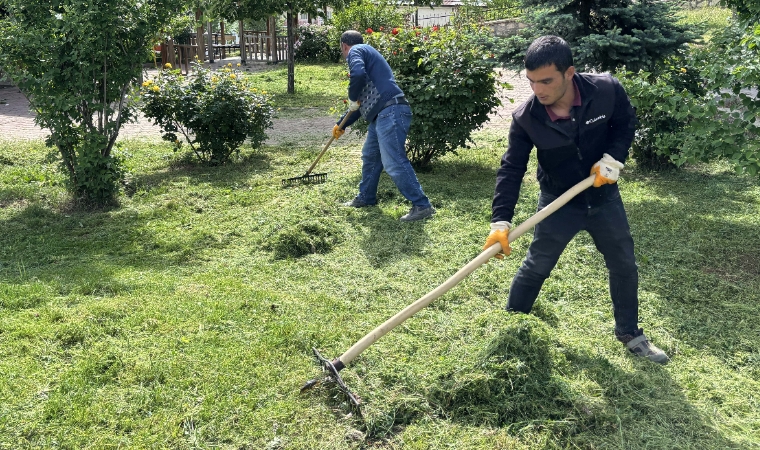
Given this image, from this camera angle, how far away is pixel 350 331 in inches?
153

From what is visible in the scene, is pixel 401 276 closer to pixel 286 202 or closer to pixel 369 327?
pixel 369 327

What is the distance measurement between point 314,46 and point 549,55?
2223cm

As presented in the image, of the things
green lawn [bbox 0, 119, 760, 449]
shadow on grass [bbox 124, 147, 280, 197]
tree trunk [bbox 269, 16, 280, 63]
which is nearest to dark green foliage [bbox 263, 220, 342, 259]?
green lawn [bbox 0, 119, 760, 449]

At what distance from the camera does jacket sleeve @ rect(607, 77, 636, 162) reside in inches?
132

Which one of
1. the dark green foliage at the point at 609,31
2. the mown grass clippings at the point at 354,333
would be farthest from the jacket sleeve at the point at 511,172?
the dark green foliage at the point at 609,31

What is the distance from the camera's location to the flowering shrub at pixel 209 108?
8047 millimetres

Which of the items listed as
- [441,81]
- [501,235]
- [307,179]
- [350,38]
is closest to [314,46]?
[307,179]

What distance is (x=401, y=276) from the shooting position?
4.78 meters

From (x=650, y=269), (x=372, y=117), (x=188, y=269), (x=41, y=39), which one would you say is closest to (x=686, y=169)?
(x=650, y=269)

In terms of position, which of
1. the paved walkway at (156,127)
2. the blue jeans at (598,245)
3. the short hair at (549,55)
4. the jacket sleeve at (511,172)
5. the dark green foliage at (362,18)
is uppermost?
the dark green foliage at (362,18)

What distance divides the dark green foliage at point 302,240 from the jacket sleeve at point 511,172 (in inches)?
87.9

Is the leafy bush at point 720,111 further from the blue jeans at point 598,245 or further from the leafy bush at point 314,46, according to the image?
the leafy bush at point 314,46

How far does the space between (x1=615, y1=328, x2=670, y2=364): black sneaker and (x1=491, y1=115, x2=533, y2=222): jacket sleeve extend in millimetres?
1049

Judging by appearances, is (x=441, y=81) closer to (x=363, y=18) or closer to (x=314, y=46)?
(x=363, y=18)
